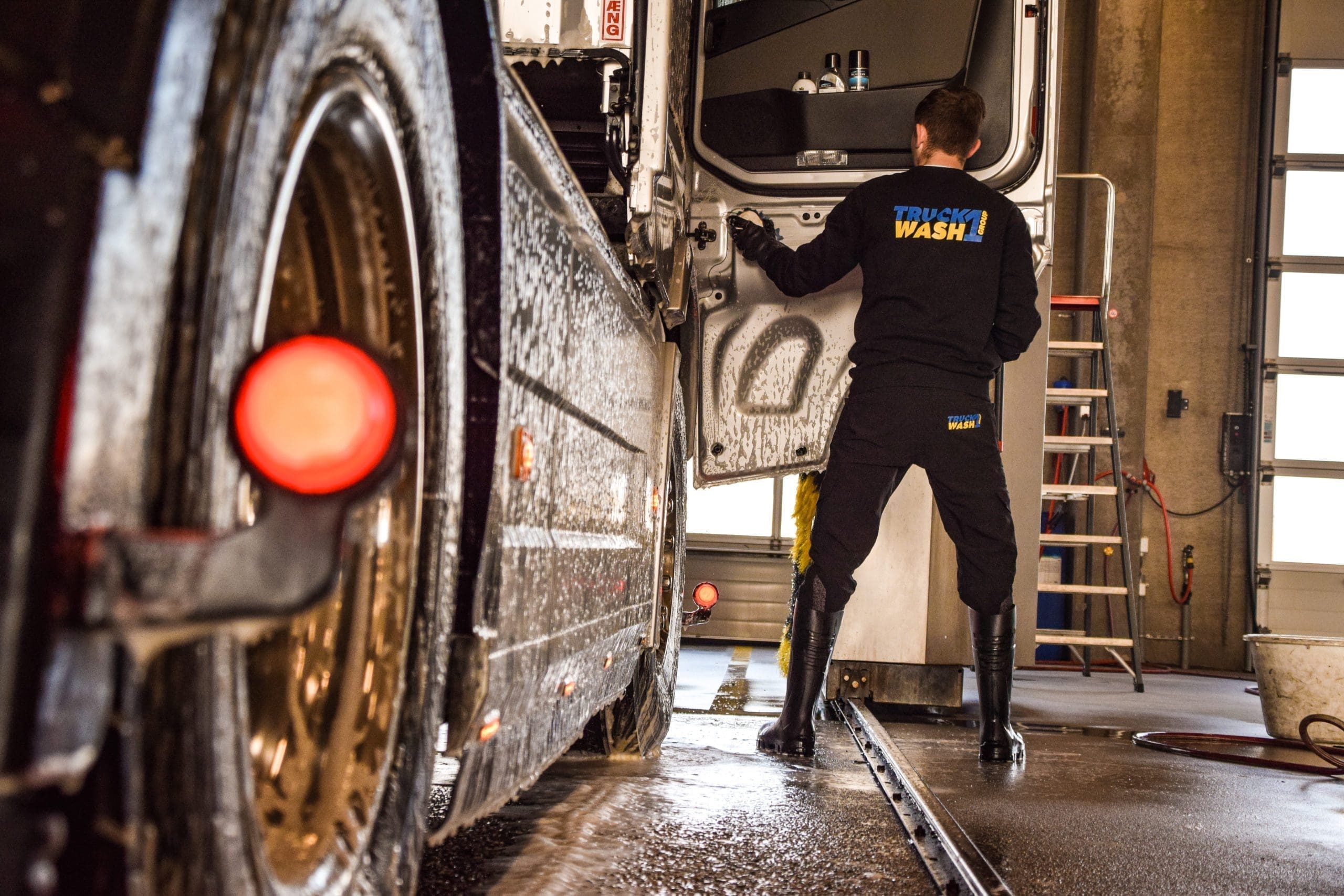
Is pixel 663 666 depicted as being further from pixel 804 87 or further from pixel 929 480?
pixel 804 87

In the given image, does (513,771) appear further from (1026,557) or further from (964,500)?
(1026,557)

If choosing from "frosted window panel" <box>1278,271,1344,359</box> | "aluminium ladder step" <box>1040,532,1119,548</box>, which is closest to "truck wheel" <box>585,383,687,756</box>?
"aluminium ladder step" <box>1040,532,1119,548</box>

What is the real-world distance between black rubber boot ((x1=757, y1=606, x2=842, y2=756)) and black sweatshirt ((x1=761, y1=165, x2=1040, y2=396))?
0.69 m

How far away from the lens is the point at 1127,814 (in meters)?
2.60

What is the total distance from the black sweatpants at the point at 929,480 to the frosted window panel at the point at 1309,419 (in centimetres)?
664

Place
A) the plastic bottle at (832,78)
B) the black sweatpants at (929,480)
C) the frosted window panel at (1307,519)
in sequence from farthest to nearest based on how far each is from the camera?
the frosted window panel at (1307,519) < the plastic bottle at (832,78) < the black sweatpants at (929,480)

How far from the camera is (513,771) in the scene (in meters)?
1.49

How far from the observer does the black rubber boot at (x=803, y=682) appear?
3287 mm

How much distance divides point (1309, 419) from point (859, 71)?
22.1ft

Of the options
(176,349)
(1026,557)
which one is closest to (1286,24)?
(1026,557)

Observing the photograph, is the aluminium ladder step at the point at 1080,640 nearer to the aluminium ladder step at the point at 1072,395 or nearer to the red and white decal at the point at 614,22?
the aluminium ladder step at the point at 1072,395

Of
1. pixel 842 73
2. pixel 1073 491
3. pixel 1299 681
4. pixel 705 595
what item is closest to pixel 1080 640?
pixel 1073 491

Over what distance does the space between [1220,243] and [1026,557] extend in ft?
17.8

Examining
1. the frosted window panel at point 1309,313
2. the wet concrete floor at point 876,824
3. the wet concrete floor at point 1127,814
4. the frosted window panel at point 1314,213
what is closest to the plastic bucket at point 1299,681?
the wet concrete floor at point 1127,814
